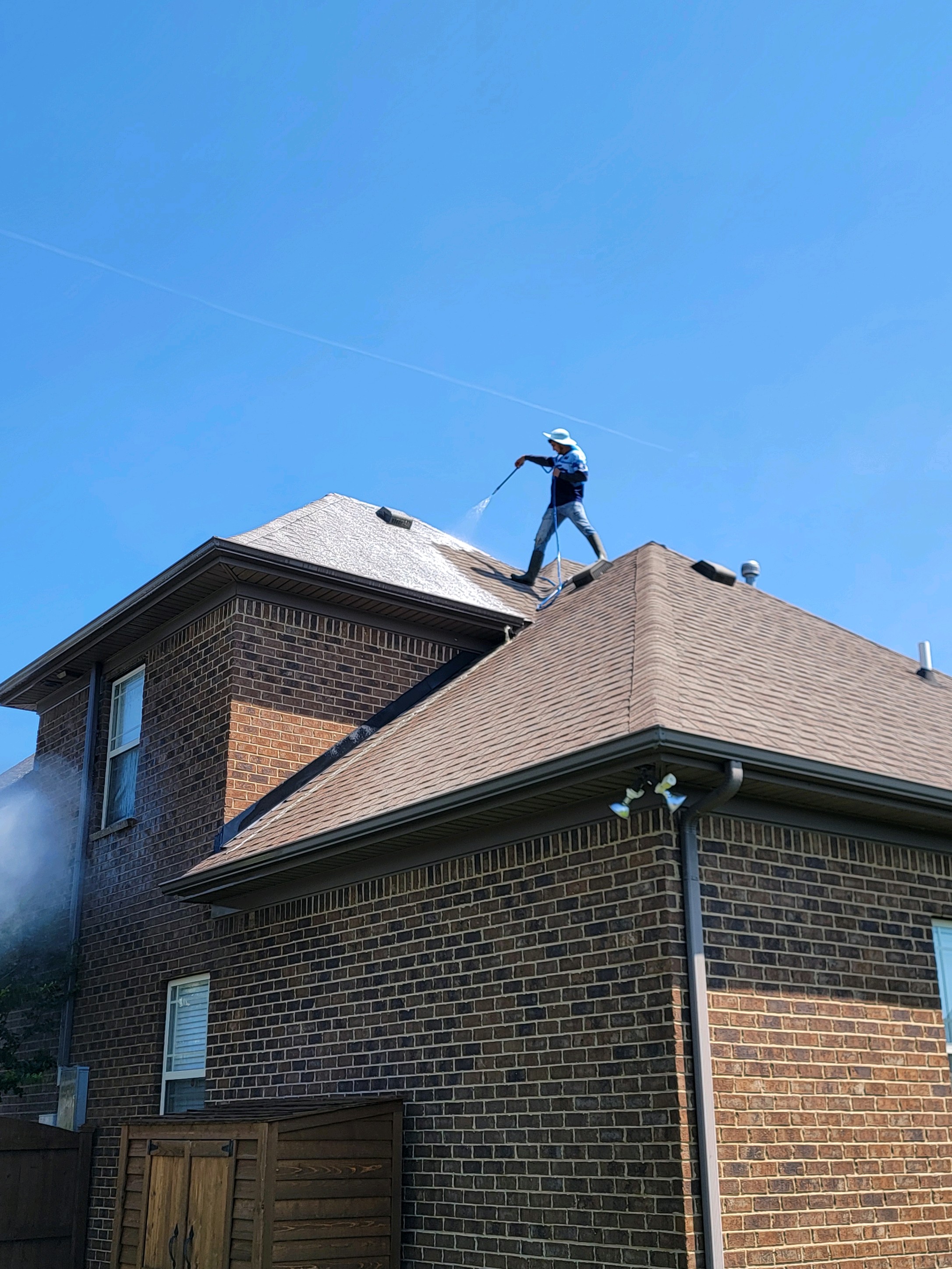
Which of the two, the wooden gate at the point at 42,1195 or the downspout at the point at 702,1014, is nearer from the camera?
the downspout at the point at 702,1014

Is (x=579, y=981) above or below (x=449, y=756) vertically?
below

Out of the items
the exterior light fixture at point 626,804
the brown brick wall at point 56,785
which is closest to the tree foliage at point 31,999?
the brown brick wall at point 56,785

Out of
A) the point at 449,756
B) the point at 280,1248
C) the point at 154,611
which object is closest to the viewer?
the point at 280,1248

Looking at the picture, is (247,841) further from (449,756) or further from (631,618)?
(631,618)

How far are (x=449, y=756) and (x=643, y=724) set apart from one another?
270 centimetres

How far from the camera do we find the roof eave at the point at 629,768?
7410mm

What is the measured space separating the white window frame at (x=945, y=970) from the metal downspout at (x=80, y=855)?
9132mm

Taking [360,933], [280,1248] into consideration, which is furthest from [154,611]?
[280,1248]

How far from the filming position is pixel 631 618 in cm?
1069

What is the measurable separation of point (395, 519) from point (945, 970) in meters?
9.13

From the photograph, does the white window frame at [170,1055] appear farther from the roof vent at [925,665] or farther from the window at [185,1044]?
the roof vent at [925,665]

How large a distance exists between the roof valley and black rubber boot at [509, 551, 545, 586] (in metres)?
2.31

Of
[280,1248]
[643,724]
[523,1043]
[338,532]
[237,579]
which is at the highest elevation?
[338,532]

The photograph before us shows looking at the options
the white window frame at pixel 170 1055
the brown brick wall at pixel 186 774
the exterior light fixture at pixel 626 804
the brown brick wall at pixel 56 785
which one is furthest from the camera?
the brown brick wall at pixel 56 785
